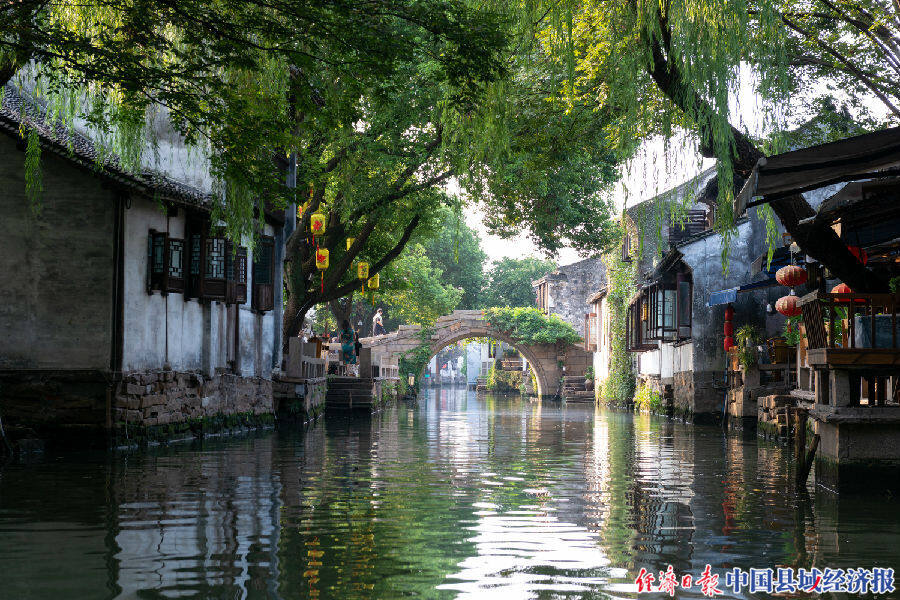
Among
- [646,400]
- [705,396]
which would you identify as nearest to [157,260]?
[705,396]

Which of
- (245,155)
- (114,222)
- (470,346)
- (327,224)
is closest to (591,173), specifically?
(327,224)

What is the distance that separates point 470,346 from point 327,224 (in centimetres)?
6893

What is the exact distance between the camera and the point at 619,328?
36906 mm

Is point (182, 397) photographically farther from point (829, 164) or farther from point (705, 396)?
point (705, 396)

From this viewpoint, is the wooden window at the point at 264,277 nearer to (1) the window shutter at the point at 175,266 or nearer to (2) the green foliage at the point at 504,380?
(1) the window shutter at the point at 175,266

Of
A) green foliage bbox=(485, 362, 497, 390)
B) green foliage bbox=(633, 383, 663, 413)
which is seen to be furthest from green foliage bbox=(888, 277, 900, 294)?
green foliage bbox=(485, 362, 497, 390)

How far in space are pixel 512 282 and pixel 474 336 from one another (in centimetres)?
1861

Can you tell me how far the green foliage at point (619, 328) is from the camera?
35.8m

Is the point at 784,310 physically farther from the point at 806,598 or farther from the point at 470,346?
the point at 470,346

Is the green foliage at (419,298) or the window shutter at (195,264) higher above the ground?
the green foliage at (419,298)

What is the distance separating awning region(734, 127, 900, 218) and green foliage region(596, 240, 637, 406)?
91.4 feet

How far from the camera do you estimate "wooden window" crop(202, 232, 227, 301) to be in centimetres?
1572

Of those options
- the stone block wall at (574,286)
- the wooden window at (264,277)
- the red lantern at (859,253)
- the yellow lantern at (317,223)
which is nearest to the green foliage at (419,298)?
the stone block wall at (574,286)

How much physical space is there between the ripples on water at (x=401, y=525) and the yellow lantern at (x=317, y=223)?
29.4ft
